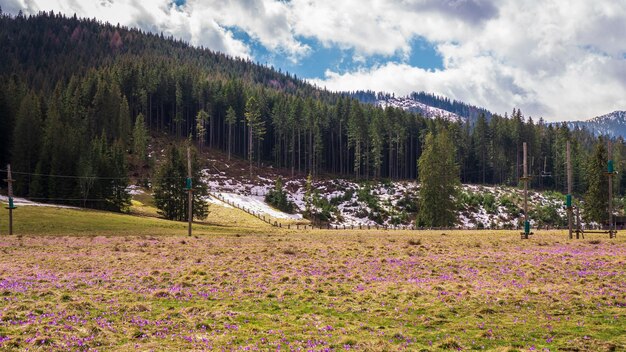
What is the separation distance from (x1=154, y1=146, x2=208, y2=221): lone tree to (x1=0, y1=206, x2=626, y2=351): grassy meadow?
50413mm


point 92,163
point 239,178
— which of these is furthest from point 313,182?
point 92,163

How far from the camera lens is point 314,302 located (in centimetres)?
1633

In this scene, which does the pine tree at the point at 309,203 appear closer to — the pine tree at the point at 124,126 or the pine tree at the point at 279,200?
the pine tree at the point at 279,200

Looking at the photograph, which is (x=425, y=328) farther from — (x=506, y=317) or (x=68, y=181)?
(x=68, y=181)

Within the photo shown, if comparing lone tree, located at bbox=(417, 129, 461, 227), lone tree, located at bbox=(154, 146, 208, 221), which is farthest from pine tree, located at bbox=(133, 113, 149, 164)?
lone tree, located at bbox=(417, 129, 461, 227)

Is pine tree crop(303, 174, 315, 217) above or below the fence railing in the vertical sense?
above

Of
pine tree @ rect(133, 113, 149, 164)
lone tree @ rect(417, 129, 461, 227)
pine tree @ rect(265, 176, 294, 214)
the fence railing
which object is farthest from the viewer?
pine tree @ rect(133, 113, 149, 164)

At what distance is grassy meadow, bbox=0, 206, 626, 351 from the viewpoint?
1132 centimetres

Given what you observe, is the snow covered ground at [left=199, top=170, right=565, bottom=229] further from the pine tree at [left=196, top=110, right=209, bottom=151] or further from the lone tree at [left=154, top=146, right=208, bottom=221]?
the pine tree at [left=196, top=110, right=209, bottom=151]

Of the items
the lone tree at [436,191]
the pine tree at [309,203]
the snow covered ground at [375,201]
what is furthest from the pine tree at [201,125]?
the lone tree at [436,191]

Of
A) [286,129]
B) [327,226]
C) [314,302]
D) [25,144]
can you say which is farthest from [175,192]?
[314,302]

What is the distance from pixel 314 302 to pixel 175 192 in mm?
71702

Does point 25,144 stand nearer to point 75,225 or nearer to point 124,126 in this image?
point 124,126

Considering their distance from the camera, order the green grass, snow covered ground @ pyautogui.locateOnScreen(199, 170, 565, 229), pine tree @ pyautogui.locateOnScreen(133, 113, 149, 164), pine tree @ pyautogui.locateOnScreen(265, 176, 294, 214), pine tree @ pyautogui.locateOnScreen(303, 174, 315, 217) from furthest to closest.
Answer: pine tree @ pyautogui.locateOnScreen(133, 113, 149, 164) < pine tree @ pyautogui.locateOnScreen(265, 176, 294, 214) < pine tree @ pyautogui.locateOnScreen(303, 174, 315, 217) < snow covered ground @ pyautogui.locateOnScreen(199, 170, 565, 229) < the green grass
